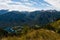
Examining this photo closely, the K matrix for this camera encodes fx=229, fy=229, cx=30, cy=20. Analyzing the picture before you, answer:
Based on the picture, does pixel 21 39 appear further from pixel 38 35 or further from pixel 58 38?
pixel 58 38

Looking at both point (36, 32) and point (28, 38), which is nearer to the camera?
point (28, 38)

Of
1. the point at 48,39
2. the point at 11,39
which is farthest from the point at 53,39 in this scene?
the point at 11,39

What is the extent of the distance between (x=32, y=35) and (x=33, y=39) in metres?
0.72

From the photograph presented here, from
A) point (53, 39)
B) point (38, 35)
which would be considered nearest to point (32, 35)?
point (38, 35)

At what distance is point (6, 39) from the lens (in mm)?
13438

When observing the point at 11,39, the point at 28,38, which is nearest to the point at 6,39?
the point at 11,39

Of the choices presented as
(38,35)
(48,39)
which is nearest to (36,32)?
(38,35)

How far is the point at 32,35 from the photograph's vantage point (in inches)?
545

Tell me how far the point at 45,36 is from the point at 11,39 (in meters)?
2.09

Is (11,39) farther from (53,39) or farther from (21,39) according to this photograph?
(53,39)

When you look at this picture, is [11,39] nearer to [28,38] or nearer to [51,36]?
[28,38]

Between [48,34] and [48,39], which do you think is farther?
[48,34]

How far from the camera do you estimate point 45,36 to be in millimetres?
13867

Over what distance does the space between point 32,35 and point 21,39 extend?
0.88 m
